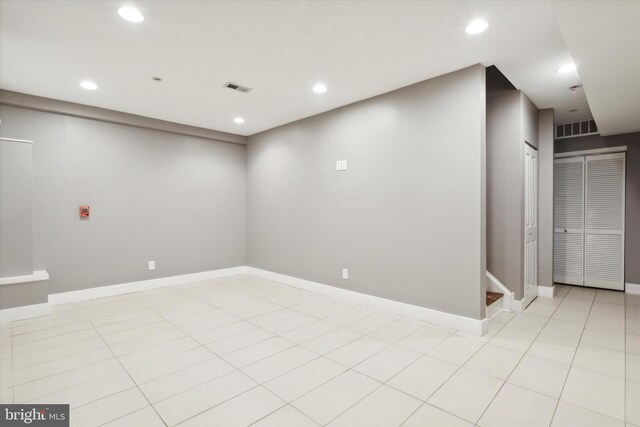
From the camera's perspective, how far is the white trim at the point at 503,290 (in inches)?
150

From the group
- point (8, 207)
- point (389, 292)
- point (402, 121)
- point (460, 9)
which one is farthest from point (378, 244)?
point (8, 207)

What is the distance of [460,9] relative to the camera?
88.9 inches

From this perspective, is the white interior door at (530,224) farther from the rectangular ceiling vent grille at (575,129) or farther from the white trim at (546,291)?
the rectangular ceiling vent grille at (575,129)

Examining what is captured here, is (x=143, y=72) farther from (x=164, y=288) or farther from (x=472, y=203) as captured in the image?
(x=472, y=203)

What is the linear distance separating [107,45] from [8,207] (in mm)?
2419

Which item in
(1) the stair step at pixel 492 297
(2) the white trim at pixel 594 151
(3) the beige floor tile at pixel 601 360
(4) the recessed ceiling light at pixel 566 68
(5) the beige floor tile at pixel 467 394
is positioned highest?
(4) the recessed ceiling light at pixel 566 68

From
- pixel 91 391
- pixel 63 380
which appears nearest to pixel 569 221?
pixel 91 391

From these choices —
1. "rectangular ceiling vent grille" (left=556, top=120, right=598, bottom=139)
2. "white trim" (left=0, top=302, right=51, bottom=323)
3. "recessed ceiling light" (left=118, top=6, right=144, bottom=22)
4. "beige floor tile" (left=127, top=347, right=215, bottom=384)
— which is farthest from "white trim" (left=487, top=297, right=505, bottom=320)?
"white trim" (left=0, top=302, right=51, bottom=323)

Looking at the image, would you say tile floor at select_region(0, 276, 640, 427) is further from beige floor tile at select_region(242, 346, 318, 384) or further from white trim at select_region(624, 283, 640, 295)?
white trim at select_region(624, 283, 640, 295)

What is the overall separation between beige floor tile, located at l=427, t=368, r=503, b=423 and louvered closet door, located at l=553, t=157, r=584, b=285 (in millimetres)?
4174

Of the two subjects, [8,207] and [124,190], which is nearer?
[8,207]

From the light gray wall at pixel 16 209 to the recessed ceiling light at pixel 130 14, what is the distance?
2.59 meters

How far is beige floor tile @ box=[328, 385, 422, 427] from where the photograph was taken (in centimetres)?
185

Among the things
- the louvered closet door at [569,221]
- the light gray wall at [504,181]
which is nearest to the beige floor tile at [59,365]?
the light gray wall at [504,181]
